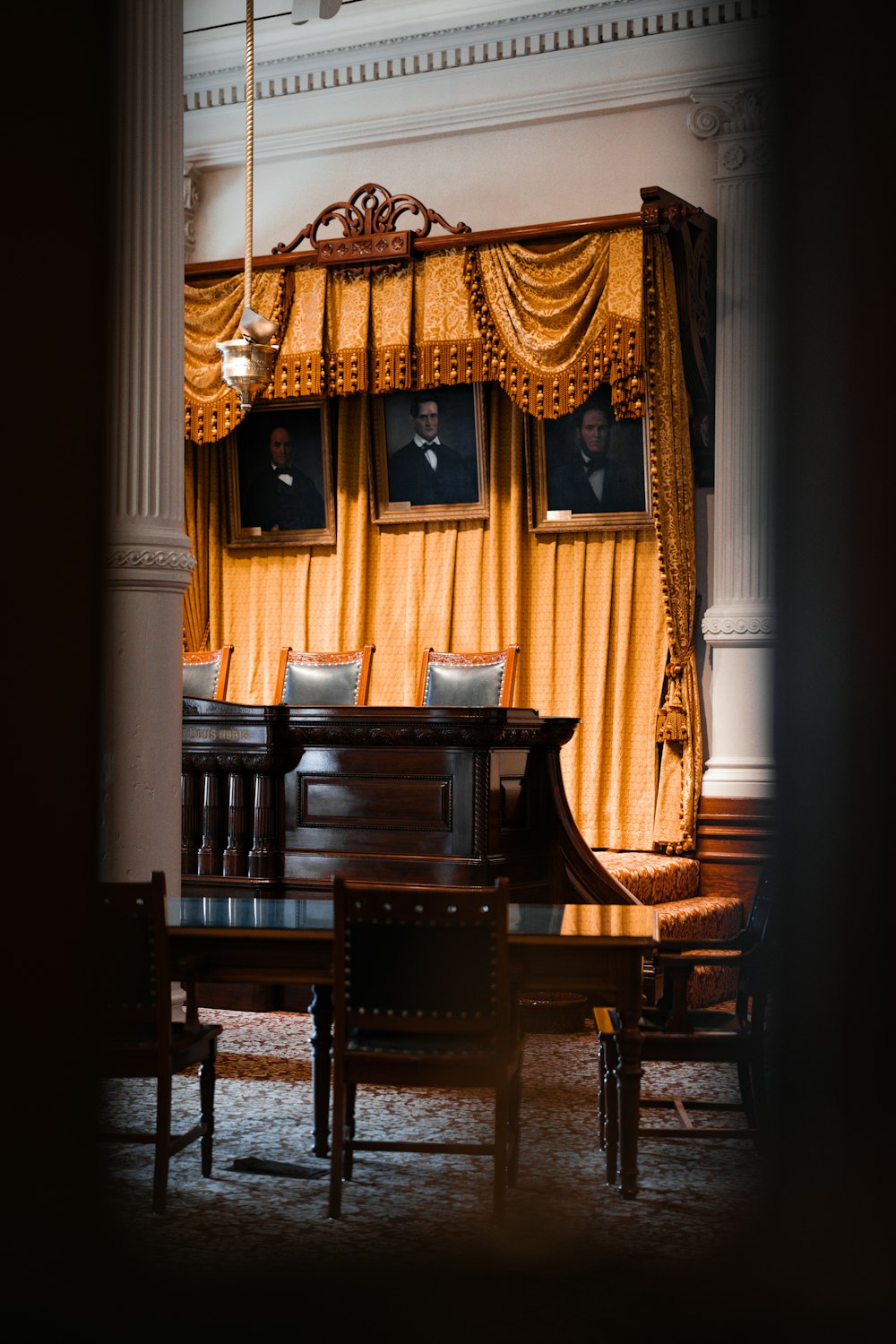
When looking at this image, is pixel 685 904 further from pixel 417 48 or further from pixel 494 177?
pixel 417 48

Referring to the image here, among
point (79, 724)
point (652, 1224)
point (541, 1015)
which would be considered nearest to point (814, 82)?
point (79, 724)

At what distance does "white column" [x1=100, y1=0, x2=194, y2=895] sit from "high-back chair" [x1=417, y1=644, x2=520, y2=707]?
280 centimetres

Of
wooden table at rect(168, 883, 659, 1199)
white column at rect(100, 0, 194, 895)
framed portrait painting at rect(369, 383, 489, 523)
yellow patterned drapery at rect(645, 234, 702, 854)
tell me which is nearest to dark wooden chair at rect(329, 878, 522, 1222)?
wooden table at rect(168, 883, 659, 1199)

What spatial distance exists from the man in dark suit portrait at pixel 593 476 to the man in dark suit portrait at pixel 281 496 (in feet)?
5.25

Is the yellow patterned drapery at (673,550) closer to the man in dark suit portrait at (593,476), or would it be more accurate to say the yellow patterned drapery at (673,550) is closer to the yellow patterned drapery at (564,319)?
the yellow patterned drapery at (564,319)

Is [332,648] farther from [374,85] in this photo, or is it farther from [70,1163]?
[70,1163]

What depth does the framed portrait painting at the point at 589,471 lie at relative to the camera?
27.2ft

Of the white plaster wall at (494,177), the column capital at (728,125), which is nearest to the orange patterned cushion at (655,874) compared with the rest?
the white plaster wall at (494,177)

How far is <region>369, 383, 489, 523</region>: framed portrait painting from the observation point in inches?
344

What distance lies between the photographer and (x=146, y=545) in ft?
16.7

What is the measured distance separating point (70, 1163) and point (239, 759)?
6082mm

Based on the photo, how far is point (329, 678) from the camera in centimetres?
828

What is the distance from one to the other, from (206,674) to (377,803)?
7.90 feet

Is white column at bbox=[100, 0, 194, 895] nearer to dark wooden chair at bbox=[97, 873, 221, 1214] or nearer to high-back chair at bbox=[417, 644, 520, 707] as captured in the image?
dark wooden chair at bbox=[97, 873, 221, 1214]
